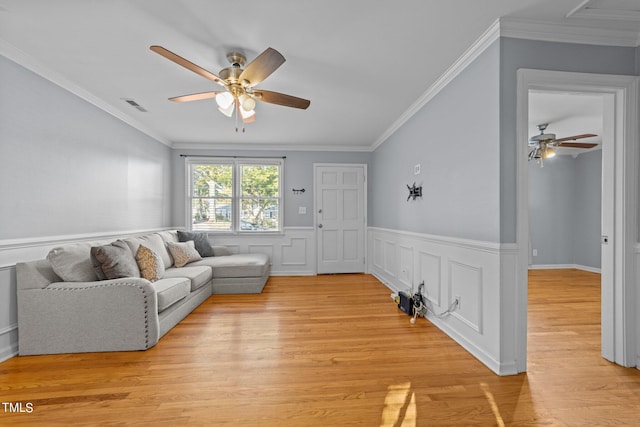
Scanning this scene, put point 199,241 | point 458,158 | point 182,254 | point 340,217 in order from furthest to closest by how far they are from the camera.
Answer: point 340,217, point 199,241, point 182,254, point 458,158

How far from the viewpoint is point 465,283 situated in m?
2.44

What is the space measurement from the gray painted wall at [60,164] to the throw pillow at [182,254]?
26.2 inches

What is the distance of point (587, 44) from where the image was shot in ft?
6.86

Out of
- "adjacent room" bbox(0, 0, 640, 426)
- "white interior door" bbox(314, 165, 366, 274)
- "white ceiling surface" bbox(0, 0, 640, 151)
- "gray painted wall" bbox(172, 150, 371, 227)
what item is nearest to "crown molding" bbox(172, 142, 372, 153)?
"gray painted wall" bbox(172, 150, 371, 227)

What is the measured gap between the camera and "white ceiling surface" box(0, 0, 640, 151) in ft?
6.08

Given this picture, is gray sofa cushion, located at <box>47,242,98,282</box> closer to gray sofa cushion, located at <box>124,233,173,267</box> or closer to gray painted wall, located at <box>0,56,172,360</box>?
gray painted wall, located at <box>0,56,172,360</box>

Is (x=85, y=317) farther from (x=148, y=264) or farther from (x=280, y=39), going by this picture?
(x=280, y=39)

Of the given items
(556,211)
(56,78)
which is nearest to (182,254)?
(56,78)

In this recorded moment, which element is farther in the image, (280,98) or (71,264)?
(280,98)

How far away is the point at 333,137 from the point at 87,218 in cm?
365

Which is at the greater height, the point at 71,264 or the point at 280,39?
the point at 280,39

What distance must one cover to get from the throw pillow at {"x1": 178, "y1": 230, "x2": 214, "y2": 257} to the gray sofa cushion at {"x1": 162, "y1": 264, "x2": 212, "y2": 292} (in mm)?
828

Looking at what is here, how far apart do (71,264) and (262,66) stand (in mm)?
2381

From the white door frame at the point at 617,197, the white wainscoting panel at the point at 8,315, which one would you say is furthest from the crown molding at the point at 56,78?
the white door frame at the point at 617,197
